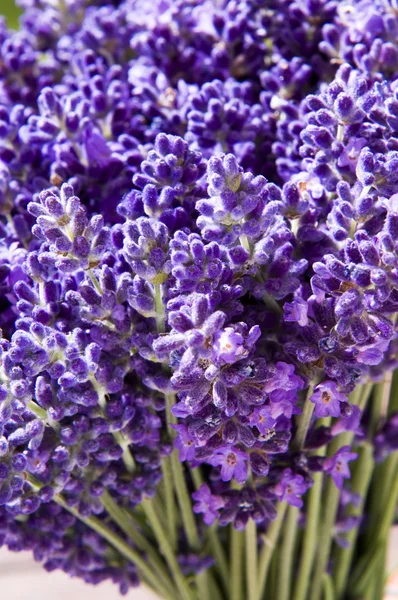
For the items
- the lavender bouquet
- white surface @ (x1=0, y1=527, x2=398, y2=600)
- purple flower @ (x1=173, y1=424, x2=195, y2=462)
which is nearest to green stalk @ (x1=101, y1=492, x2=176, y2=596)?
the lavender bouquet

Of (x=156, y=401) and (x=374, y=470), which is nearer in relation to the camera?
(x=156, y=401)

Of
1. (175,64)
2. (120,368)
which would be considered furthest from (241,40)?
(120,368)

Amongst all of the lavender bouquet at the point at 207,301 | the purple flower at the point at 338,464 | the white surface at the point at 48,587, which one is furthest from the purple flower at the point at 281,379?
the white surface at the point at 48,587

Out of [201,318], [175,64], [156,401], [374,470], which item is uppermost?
[175,64]

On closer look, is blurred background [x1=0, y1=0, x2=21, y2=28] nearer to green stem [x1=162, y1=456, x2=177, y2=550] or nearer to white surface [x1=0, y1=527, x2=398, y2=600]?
white surface [x1=0, y1=527, x2=398, y2=600]

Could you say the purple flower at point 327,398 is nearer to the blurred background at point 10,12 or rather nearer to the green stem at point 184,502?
the green stem at point 184,502

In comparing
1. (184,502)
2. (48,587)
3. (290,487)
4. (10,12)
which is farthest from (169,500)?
(10,12)

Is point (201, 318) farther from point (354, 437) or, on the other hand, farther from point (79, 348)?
point (354, 437)
